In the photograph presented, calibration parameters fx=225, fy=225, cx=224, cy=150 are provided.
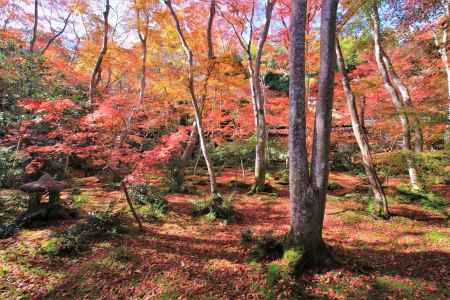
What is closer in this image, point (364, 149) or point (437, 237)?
point (437, 237)

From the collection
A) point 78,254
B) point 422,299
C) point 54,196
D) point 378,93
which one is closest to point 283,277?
point 422,299

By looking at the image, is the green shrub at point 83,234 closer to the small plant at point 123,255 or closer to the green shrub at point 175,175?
the small plant at point 123,255

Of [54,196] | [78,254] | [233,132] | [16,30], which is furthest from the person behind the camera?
[233,132]

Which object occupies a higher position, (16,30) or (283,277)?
(16,30)

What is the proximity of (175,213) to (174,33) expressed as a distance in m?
7.93

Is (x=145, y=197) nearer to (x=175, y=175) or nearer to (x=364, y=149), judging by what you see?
(x=175, y=175)

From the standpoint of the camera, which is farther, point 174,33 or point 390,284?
point 174,33

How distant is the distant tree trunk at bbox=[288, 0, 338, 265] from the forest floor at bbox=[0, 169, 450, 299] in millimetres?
758

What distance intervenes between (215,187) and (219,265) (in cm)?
290

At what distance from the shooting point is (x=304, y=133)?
3566 mm

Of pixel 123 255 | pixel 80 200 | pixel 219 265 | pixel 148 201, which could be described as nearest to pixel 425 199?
pixel 219 265

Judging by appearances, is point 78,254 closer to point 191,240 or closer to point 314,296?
point 191,240

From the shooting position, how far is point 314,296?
3.17m

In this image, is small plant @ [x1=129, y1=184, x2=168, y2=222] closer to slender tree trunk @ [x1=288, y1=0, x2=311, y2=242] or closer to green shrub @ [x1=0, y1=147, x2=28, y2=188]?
green shrub @ [x1=0, y1=147, x2=28, y2=188]
